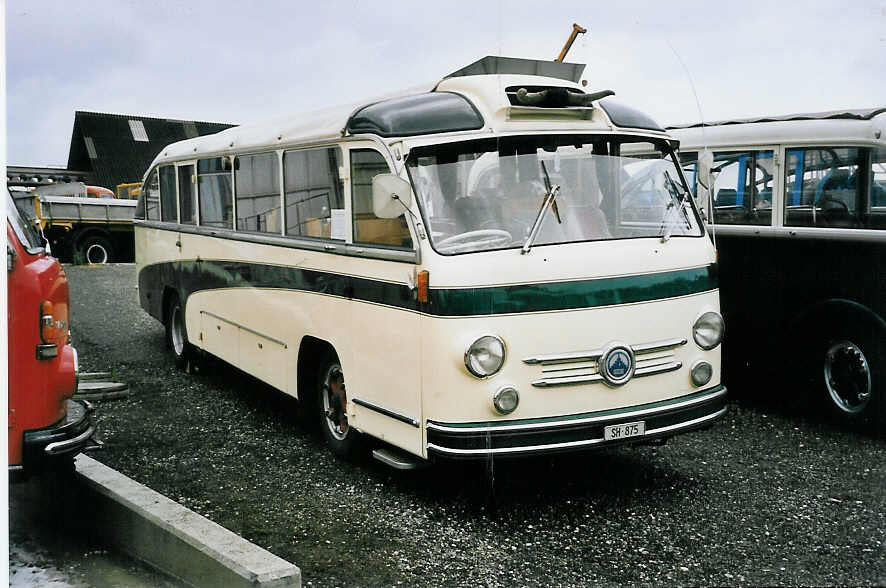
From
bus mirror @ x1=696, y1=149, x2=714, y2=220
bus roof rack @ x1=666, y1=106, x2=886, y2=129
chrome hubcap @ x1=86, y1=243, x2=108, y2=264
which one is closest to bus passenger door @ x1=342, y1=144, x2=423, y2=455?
bus mirror @ x1=696, y1=149, x2=714, y2=220

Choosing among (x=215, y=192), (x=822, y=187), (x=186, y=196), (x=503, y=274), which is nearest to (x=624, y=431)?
(x=503, y=274)

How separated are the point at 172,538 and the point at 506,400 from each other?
1734mm

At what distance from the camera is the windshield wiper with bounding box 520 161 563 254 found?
4934mm

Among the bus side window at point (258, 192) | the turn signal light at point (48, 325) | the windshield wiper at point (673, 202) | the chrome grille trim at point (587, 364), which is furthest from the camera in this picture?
the bus side window at point (258, 192)

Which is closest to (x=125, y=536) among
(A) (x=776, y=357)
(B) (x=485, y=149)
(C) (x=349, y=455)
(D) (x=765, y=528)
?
(C) (x=349, y=455)

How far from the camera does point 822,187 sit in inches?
260

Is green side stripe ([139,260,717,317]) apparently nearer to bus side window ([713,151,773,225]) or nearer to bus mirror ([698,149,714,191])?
bus mirror ([698,149,714,191])

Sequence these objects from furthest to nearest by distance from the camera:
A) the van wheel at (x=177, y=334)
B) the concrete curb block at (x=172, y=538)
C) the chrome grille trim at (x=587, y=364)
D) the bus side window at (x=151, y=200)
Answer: the bus side window at (x=151, y=200), the van wheel at (x=177, y=334), the chrome grille trim at (x=587, y=364), the concrete curb block at (x=172, y=538)

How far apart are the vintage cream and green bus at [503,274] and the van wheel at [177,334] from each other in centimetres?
333

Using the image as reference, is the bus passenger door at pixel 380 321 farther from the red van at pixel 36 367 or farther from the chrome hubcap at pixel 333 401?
the red van at pixel 36 367

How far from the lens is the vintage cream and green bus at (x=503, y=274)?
4.80m

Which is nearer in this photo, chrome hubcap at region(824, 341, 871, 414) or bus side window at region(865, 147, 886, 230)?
bus side window at region(865, 147, 886, 230)

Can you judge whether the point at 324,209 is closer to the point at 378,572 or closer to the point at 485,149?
the point at 485,149

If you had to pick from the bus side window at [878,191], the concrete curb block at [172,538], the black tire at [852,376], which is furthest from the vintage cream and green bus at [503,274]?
the black tire at [852,376]
